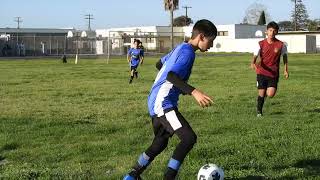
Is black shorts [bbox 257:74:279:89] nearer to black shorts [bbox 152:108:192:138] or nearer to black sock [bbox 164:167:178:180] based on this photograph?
black shorts [bbox 152:108:192:138]

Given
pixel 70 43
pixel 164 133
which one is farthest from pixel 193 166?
pixel 70 43

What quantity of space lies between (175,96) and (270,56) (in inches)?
280

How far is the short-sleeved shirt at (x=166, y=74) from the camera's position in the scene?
6297mm

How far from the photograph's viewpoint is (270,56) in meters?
13.2

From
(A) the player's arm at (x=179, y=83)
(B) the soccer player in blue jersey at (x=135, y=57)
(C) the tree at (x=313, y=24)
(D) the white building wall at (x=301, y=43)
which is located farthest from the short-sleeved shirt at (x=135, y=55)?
(C) the tree at (x=313, y=24)

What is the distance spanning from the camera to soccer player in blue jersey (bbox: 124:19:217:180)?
6277mm

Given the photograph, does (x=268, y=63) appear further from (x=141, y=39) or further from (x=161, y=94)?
(x=141, y=39)

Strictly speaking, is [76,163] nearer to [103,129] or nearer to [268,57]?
[103,129]

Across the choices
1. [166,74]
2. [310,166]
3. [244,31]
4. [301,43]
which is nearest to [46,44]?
[301,43]

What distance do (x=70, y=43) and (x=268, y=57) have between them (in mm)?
72214

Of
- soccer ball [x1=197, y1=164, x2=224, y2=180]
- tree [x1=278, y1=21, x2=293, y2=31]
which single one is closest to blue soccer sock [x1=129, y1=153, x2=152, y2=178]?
soccer ball [x1=197, y1=164, x2=224, y2=180]

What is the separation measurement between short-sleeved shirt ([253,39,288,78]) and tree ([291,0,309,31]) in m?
116

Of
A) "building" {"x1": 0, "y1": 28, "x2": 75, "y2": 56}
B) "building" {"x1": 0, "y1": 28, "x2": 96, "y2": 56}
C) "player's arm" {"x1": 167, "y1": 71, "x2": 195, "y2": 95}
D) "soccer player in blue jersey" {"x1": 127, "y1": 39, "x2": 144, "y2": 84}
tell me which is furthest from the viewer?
"building" {"x1": 0, "y1": 28, "x2": 96, "y2": 56}

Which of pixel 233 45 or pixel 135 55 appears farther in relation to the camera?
pixel 233 45
